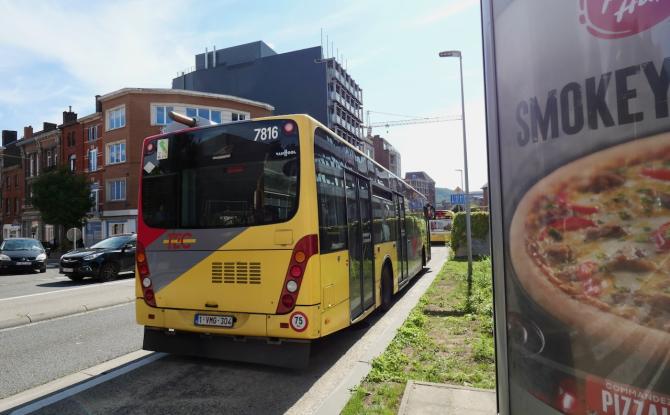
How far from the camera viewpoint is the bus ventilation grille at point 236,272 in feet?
16.4

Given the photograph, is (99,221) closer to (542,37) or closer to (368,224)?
(368,224)

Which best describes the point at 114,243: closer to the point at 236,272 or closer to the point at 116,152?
the point at 236,272

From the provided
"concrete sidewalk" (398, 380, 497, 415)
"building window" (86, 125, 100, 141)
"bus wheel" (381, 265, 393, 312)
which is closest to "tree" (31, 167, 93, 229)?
"building window" (86, 125, 100, 141)

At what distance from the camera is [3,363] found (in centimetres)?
574

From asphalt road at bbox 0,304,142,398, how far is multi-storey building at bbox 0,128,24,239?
2090 inches

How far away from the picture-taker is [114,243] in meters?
17.0

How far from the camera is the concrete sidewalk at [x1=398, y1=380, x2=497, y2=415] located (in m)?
3.74

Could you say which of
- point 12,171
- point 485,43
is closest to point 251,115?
point 12,171

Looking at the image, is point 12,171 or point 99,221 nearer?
point 99,221

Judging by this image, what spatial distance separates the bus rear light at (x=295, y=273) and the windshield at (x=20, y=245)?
21.3 meters

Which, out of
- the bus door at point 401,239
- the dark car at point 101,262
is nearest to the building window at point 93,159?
the dark car at point 101,262

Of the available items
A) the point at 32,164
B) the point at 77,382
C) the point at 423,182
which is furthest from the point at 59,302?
the point at 423,182

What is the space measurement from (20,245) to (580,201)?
25325mm

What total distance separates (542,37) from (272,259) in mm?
3726
